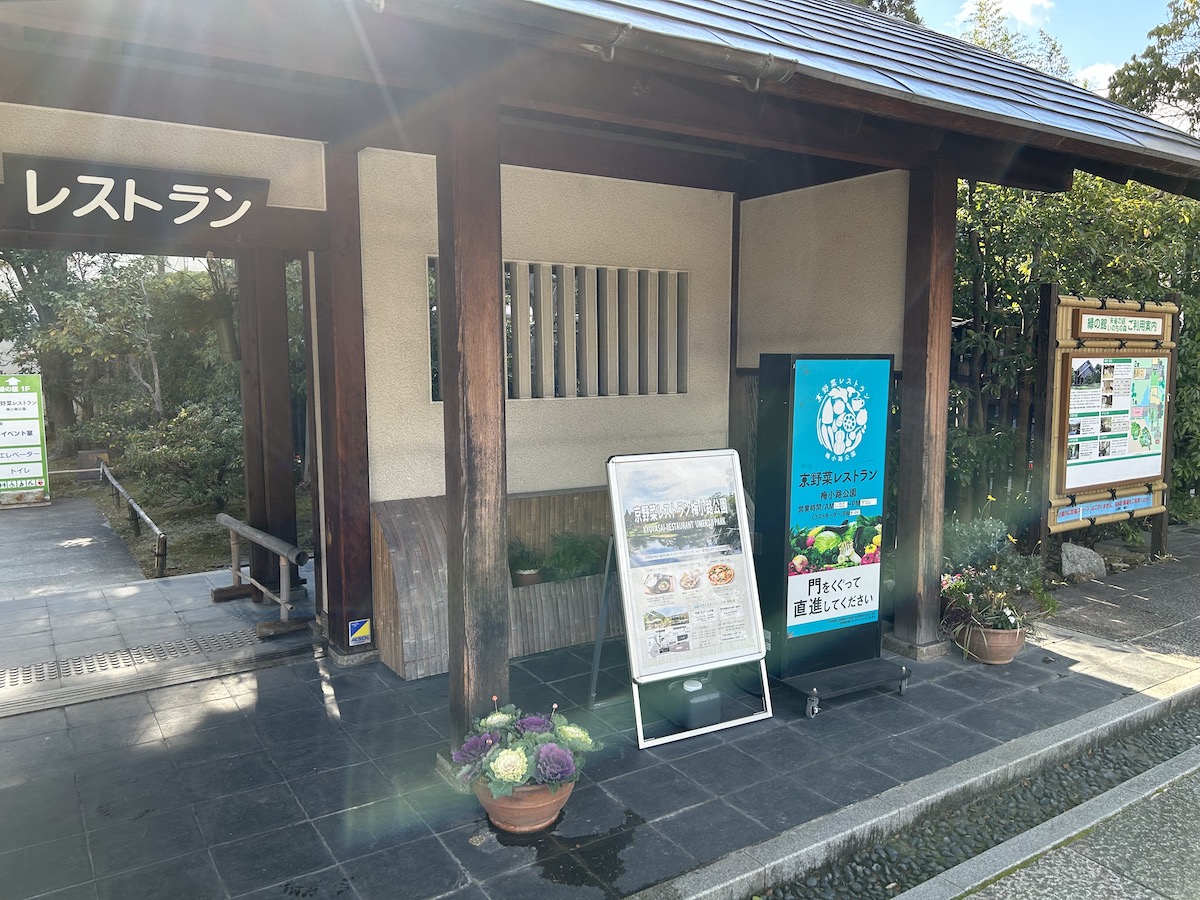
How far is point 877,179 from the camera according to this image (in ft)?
19.9

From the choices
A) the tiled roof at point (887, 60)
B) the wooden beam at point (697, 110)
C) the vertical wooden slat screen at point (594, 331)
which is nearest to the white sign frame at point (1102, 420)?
the tiled roof at point (887, 60)

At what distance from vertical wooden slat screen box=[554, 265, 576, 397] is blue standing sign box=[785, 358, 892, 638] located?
2.17m

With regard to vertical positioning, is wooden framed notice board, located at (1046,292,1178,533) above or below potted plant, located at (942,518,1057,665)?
above

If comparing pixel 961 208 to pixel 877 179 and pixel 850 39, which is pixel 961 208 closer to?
pixel 877 179

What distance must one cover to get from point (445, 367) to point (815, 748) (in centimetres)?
278

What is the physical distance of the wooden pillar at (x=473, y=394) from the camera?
3639 millimetres

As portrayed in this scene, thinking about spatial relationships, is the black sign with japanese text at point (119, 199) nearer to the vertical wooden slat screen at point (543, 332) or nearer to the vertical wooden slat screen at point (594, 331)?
→ the vertical wooden slat screen at point (594, 331)

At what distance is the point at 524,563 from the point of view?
19.5 feet

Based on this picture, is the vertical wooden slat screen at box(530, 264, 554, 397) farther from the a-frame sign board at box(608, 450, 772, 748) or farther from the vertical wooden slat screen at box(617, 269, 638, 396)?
the a-frame sign board at box(608, 450, 772, 748)

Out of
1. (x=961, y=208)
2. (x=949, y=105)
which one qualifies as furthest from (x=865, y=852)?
(x=961, y=208)

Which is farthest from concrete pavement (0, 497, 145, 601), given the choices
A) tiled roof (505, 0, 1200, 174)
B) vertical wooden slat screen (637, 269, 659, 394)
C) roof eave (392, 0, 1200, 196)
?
tiled roof (505, 0, 1200, 174)

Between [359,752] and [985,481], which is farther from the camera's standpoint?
[985,481]

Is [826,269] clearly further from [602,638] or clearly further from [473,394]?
[473,394]

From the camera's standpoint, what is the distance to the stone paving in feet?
11.1
